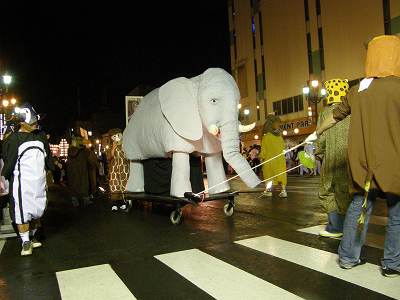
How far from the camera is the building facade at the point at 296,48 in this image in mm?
26344

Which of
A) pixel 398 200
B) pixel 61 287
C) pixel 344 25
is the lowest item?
pixel 61 287

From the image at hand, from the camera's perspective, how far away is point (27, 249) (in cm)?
538

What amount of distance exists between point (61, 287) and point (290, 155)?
1961 centimetres

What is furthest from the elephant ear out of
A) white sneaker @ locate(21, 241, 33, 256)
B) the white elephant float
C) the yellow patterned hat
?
white sneaker @ locate(21, 241, 33, 256)

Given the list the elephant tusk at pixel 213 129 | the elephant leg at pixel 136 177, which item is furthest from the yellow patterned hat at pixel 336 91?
the elephant leg at pixel 136 177

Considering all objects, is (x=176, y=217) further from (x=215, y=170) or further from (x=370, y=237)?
(x=370, y=237)

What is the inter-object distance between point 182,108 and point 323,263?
3.74 metres

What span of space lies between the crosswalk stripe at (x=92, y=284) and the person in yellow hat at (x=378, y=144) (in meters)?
2.14

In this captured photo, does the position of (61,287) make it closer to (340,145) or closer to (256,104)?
(340,145)

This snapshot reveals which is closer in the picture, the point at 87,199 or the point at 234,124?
the point at 234,124

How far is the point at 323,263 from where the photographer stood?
13.6 feet

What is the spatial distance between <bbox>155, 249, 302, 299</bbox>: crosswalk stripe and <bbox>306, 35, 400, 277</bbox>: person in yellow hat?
95 cm

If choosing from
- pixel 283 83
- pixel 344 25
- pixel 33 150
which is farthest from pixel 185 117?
pixel 283 83

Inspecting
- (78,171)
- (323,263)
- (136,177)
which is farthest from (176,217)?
(78,171)
